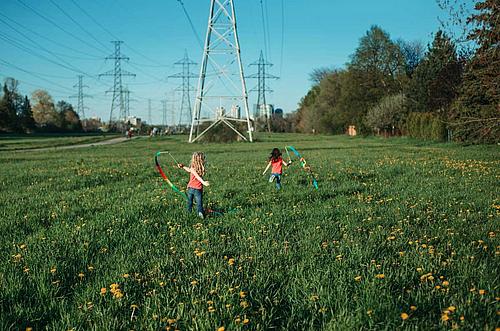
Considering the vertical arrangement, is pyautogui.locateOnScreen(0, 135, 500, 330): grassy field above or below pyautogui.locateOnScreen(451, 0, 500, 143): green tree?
below

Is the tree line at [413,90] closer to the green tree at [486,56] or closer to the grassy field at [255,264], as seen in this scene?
the green tree at [486,56]

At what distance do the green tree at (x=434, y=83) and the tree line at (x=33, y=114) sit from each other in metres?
74.4

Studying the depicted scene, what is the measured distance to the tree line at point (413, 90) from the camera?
17422 mm

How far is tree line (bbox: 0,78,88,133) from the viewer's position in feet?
277

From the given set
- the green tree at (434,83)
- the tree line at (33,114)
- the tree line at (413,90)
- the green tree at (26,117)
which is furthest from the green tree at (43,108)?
the green tree at (434,83)

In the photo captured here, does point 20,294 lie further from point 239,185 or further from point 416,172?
point 416,172

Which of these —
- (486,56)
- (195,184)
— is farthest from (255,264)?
(486,56)

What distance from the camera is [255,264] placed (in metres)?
5.24

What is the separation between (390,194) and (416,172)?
20.0ft

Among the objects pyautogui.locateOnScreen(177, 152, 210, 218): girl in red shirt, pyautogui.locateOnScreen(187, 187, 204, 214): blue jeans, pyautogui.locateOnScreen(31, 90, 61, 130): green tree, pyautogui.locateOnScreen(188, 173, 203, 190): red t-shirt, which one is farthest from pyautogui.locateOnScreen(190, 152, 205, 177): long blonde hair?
pyautogui.locateOnScreen(31, 90, 61, 130): green tree

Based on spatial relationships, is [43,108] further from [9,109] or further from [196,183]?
[196,183]

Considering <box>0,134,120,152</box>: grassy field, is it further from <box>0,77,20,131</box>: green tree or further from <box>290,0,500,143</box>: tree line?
<box>290,0,500,143</box>: tree line

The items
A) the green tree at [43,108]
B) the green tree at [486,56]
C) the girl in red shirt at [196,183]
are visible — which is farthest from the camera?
the green tree at [43,108]

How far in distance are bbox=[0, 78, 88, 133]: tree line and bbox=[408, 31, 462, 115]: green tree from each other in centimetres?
7438
